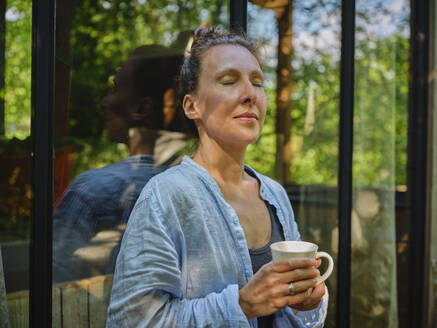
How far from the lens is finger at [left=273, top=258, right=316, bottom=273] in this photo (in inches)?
37.8

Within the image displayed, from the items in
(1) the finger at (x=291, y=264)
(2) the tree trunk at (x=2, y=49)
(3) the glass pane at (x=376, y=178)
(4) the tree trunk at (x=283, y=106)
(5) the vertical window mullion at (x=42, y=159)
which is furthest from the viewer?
(4) the tree trunk at (x=283, y=106)

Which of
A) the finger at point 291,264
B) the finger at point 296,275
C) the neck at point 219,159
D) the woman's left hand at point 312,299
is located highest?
the neck at point 219,159

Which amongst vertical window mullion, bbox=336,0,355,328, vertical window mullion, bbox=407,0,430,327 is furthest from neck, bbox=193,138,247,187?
vertical window mullion, bbox=407,0,430,327

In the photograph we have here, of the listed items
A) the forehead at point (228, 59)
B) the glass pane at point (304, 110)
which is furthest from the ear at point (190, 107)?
the glass pane at point (304, 110)

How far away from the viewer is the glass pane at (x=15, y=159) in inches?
64.1

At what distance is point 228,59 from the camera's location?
1.28m

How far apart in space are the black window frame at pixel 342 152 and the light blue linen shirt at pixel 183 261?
597 millimetres

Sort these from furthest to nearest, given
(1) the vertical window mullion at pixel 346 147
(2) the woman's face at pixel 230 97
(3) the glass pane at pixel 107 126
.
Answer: (1) the vertical window mullion at pixel 346 147, (3) the glass pane at pixel 107 126, (2) the woman's face at pixel 230 97

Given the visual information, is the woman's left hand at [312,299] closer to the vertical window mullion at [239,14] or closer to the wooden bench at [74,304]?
the wooden bench at [74,304]

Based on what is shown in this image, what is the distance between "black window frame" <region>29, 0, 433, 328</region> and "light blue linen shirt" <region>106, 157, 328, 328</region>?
60 centimetres

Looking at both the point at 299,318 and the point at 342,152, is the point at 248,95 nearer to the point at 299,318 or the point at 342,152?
the point at 299,318

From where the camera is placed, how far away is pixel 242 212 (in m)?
1.31

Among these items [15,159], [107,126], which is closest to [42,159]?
[15,159]

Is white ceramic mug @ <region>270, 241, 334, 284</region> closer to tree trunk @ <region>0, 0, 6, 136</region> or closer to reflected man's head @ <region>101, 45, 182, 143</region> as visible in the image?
tree trunk @ <region>0, 0, 6, 136</region>
